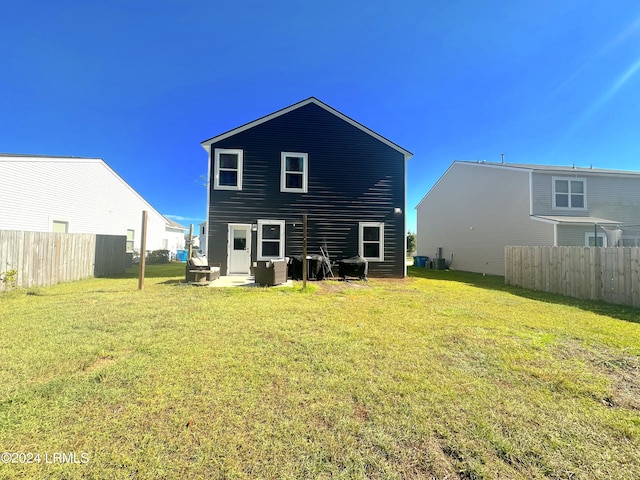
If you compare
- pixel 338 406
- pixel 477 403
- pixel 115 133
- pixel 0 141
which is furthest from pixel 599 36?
pixel 0 141

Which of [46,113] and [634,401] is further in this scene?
[46,113]

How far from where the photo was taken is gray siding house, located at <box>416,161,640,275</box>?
12.7 m

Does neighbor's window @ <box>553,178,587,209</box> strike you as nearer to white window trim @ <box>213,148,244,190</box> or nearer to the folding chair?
the folding chair

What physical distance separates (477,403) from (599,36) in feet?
50.5

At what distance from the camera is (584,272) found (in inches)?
299

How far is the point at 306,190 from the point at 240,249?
3918 mm

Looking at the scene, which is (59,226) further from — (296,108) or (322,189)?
(322,189)

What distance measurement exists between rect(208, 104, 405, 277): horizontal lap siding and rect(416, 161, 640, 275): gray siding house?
6.93 metres

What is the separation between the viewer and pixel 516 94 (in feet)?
44.2

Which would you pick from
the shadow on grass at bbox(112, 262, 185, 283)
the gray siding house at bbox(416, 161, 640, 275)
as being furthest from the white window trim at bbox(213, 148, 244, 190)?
the gray siding house at bbox(416, 161, 640, 275)

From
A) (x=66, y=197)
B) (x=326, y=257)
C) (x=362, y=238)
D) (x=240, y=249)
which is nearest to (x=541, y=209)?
(x=362, y=238)

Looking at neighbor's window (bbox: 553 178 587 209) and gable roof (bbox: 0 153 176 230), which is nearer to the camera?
gable roof (bbox: 0 153 176 230)

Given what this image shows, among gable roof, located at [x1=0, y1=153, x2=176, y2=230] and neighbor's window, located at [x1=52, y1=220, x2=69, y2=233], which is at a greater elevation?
gable roof, located at [x1=0, y1=153, x2=176, y2=230]

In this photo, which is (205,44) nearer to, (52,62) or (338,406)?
(52,62)
